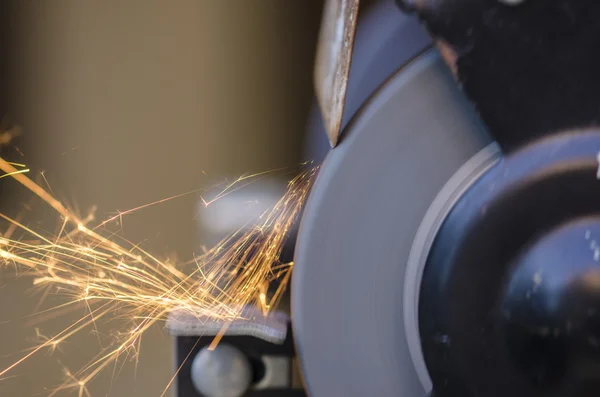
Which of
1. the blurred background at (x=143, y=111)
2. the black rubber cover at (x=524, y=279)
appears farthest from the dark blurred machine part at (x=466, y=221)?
the blurred background at (x=143, y=111)

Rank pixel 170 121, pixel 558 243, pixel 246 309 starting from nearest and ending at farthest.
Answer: pixel 558 243, pixel 246 309, pixel 170 121

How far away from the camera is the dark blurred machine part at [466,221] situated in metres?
0.46

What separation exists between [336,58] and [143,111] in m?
0.36

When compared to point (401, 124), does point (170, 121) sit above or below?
above

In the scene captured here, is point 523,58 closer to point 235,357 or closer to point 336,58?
point 336,58

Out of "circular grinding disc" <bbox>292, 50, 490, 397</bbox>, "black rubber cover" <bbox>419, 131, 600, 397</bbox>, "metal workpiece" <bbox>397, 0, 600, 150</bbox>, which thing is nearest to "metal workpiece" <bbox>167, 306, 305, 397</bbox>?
"circular grinding disc" <bbox>292, 50, 490, 397</bbox>

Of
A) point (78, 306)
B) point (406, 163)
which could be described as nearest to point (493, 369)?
point (406, 163)

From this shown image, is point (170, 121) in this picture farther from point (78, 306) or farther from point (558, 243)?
point (558, 243)

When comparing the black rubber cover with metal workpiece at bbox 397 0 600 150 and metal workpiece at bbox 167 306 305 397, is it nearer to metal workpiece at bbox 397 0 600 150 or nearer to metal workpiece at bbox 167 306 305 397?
metal workpiece at bbox 397 0 600 150

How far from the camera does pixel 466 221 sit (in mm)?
472

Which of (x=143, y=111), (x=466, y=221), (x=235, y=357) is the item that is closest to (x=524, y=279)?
(x=466, y=221)

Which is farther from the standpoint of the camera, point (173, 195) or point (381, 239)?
point (173, 195)

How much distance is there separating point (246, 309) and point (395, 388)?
0.72ft

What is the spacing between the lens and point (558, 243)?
0.46 m
